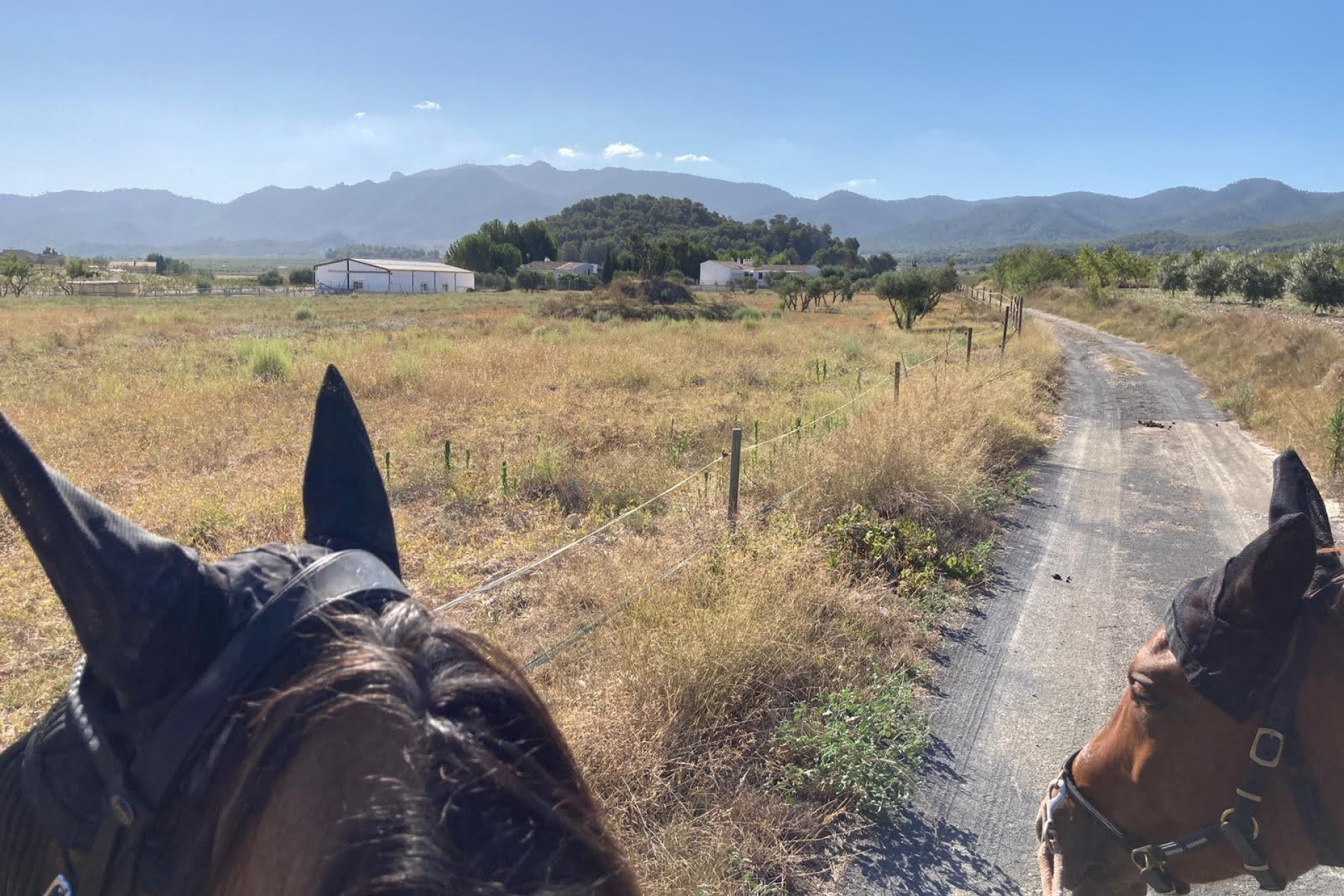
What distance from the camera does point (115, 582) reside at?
0.74 m

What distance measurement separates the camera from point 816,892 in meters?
2.84

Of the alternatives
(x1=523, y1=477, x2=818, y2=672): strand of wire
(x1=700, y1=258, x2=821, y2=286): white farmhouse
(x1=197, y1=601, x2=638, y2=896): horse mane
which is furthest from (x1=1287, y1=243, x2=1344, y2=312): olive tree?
(x1=700, y1=258, x2=821, y2=286): white farmhouse

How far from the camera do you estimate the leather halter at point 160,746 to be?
2.57 feet

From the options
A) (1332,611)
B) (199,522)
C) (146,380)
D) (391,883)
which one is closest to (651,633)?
(1332,611)

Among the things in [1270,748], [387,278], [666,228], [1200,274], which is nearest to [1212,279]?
[1200,274]

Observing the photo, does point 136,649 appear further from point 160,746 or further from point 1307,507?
point 1307,507

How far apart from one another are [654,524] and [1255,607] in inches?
200

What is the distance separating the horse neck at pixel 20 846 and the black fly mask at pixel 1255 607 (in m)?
1.90

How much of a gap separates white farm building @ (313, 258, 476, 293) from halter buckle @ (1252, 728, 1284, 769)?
75435mm

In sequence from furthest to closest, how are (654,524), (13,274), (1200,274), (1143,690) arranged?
(1200,274)
(13,274)
(654,524)
(1143,690)

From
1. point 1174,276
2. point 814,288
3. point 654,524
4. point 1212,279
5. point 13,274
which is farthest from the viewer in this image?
point 1174,276

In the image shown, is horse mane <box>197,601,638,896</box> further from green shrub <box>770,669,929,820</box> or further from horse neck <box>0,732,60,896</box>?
green shrub <box>770,669,929,820</box>

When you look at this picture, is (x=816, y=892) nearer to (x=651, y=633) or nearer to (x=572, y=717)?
(x=572, y=717)

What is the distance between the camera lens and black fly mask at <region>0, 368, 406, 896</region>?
2.35 feet
